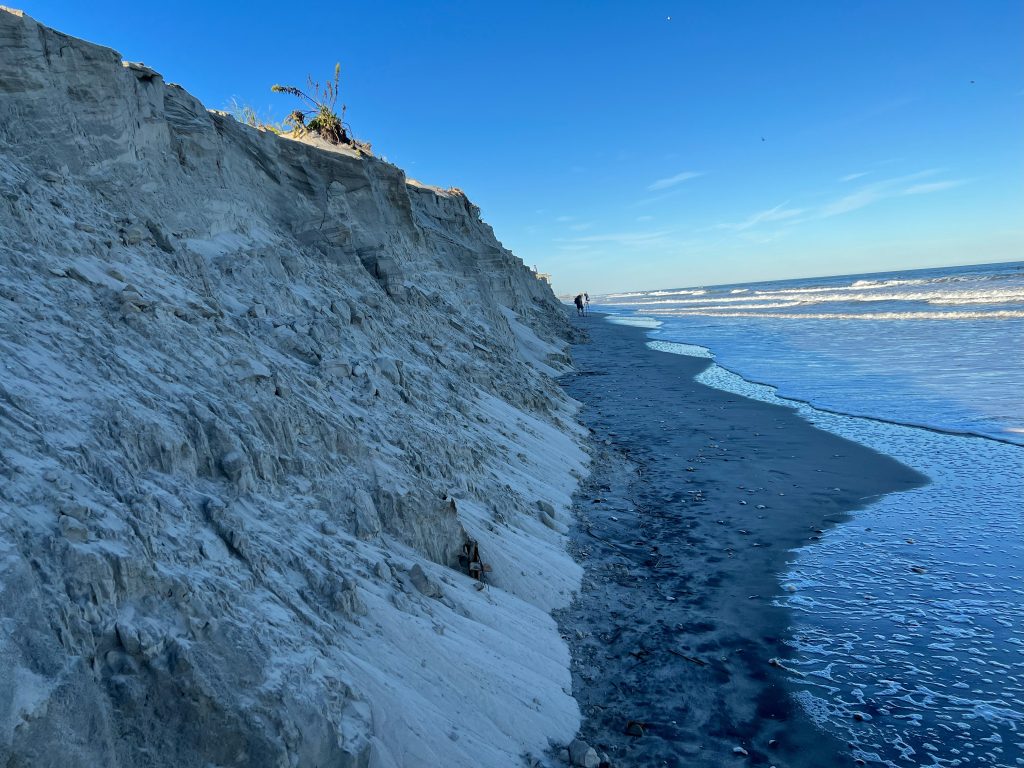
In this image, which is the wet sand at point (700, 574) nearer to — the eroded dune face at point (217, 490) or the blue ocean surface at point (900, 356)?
the eroded dune face at point (217, 490)

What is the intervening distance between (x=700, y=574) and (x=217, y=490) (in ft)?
16.3

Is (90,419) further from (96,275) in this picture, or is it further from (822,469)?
(822,469)

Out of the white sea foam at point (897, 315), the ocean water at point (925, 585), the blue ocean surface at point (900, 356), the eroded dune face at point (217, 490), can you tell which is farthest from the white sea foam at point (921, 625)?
the white sea foam at point (897, 315)

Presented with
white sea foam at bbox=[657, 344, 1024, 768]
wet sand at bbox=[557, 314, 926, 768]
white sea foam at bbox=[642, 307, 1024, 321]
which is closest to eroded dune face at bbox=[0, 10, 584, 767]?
wet sand at bbox=[557, 314, 926, 768]

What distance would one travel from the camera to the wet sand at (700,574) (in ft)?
13.9

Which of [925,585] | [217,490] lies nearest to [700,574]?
[925,585]

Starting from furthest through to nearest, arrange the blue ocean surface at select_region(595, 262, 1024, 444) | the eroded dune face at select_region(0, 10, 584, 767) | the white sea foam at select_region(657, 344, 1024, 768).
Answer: the blue ocean surface at select_region(595, 262, 1024, 444), the white sea foam at select_region(657, 344, 1024, 768), the eroded dune face at select_region(0, 10, 584, 767)

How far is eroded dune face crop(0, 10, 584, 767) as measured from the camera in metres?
2.66

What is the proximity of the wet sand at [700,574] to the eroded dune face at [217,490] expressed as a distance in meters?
0.48

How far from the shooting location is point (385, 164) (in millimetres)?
13508

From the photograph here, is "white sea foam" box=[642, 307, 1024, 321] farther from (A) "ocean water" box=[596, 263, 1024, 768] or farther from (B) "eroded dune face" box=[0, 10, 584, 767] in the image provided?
(B) "eroded dune face" box=[0, 10, 584, 767]

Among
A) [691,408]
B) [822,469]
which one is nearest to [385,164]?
[691,408]

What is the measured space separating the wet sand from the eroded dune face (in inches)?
19.0

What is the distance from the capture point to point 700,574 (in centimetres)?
652
